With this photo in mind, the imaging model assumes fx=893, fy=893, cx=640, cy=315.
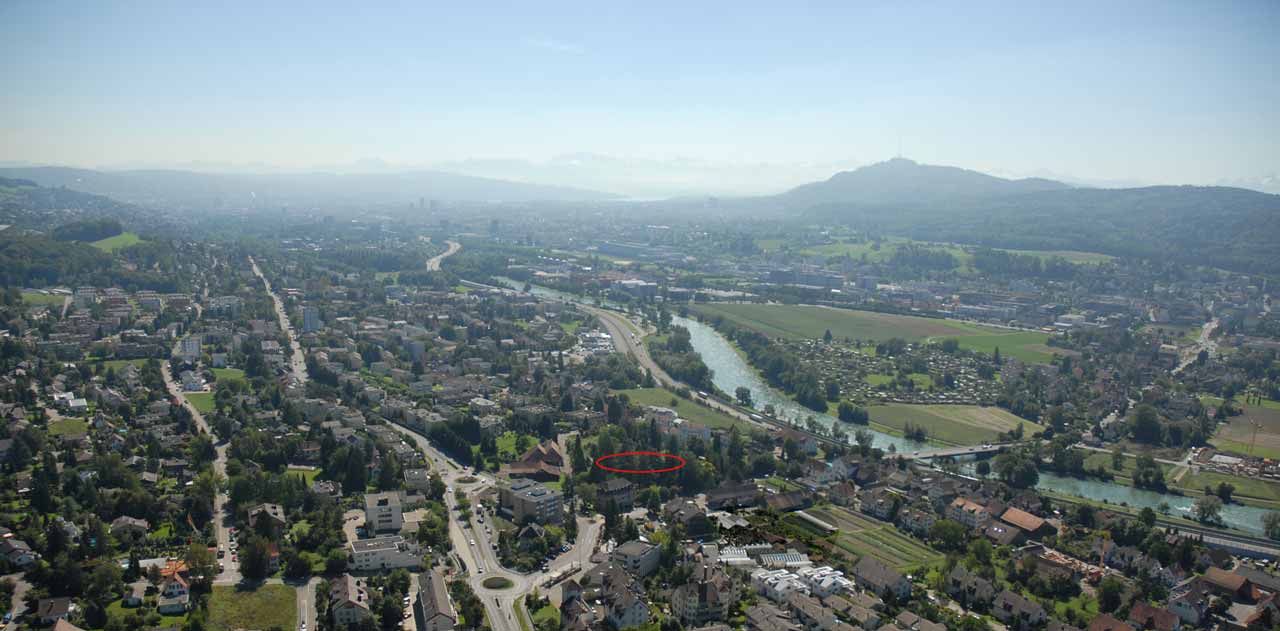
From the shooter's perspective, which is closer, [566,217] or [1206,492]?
[1206,492]

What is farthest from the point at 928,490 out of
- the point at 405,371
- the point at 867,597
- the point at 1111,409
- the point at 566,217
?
the point at 566,217

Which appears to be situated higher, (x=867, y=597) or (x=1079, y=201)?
(x=1079, y=201)

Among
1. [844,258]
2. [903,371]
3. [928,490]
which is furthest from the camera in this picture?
[844,258]

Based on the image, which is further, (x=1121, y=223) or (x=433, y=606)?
(x=1121, y=223)

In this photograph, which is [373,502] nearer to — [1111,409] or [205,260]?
[1111,409]

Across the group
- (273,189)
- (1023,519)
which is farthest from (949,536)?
(273,189)

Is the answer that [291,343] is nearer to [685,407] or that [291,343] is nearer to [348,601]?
[685,407]

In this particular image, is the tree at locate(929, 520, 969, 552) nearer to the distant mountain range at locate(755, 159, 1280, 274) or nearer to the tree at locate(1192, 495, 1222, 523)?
the tree at locate(1192, 495, 1222, 523)
